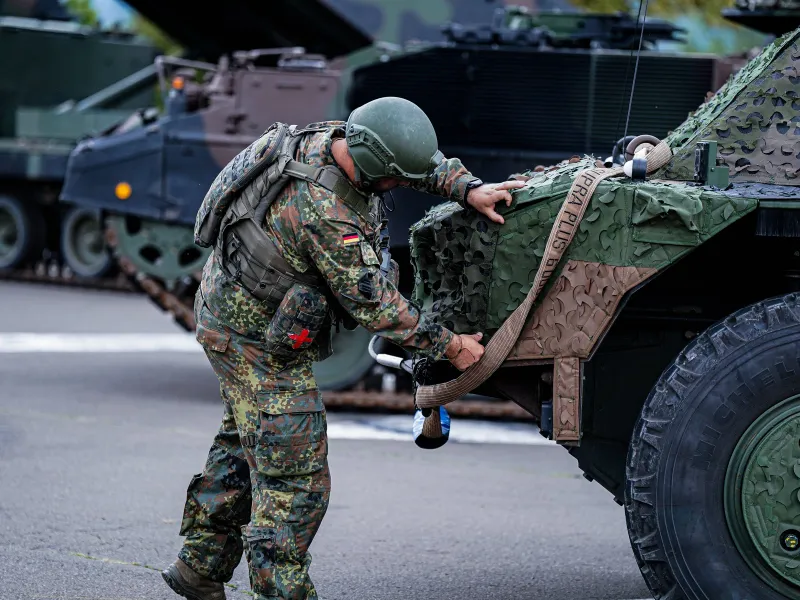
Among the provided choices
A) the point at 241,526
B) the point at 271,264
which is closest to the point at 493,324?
the point at 271,264

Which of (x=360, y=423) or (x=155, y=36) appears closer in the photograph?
(x=360, y=423)

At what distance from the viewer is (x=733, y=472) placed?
157 inches

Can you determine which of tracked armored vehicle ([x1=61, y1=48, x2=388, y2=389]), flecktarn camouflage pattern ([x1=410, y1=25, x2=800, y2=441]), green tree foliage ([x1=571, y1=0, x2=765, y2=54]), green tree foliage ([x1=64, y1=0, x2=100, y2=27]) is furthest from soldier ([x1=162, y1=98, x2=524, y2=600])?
green tree foliage ([x1=64, y1=0, x2=100, y2=27])

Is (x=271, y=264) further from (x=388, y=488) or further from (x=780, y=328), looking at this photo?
(x=388, y=488)

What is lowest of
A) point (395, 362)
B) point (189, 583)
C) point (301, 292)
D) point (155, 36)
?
point (189, 583)

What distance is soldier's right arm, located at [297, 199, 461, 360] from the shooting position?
4164 mm

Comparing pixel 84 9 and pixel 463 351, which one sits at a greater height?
pixel 84 9

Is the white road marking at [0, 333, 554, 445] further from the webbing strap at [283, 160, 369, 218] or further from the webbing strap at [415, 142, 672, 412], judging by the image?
the webbing strap at [283, 160, 369, 218]

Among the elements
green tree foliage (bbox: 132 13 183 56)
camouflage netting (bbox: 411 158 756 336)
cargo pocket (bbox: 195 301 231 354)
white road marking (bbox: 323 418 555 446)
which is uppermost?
green tree foliage (bbox: 132 13 183 56)

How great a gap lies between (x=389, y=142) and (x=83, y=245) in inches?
536

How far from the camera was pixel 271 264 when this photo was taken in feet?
14.2

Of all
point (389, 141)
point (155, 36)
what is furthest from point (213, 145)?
point (155, 36)

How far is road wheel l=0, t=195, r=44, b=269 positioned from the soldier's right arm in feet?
45.3

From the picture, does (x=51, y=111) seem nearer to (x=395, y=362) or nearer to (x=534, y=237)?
(x=395, y=362)
